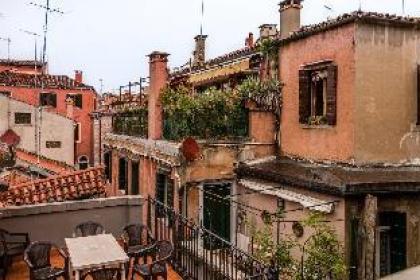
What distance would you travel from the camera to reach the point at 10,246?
10.7m

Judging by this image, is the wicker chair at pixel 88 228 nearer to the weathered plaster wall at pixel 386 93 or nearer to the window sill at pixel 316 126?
the window sill at pixel 316 126

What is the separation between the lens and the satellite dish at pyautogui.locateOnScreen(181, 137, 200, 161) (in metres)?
13.0

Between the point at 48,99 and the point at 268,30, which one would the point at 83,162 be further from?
the point at 268,30

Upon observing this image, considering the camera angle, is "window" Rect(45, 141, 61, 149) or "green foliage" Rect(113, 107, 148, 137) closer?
"green foliage" Rect(113, 107, 148, 137)

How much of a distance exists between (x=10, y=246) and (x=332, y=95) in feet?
31.0

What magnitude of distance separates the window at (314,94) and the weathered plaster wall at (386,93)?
1095 millimetres

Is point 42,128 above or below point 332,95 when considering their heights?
below

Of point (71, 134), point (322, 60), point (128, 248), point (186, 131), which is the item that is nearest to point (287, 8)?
point (322, 60)

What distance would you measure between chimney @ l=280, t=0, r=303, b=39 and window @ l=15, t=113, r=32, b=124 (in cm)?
2723

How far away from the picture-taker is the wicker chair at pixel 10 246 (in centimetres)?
941

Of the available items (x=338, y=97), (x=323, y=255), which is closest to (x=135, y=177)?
(x=338, y=97)

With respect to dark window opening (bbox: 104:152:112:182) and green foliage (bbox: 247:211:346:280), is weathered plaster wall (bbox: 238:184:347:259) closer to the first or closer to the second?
green foliage (bbox: 247:211:346:280)

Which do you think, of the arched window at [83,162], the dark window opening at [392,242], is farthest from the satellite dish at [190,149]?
the arched window at [83,162]

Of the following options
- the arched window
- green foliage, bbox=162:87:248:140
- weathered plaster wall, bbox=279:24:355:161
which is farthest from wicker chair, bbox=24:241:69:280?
the arched window
